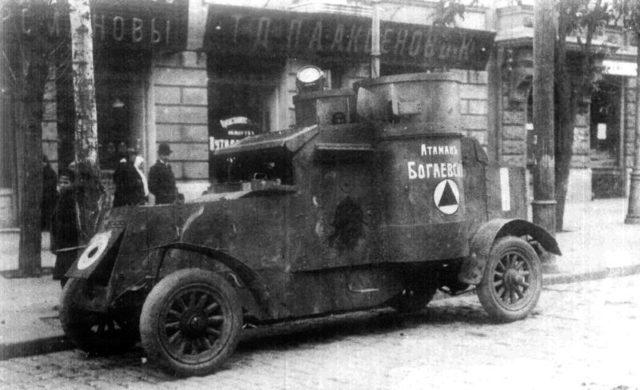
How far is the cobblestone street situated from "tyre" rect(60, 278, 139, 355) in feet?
0.39

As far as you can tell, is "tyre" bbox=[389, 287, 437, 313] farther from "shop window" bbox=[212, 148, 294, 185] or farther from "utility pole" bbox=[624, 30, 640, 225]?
"utility pole" bbox=[624, 30, 640, 225]

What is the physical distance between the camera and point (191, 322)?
260 inches

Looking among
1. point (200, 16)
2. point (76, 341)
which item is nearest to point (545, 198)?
point (76, 341)

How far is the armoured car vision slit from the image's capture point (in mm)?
6750

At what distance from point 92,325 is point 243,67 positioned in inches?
516

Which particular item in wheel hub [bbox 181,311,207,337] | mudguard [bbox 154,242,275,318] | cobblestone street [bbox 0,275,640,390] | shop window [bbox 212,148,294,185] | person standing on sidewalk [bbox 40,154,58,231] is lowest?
cobblestone street [bbox 0,275,640,390]

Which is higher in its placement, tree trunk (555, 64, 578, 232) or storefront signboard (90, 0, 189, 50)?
storefront signboard (90, 0, 189, 50)

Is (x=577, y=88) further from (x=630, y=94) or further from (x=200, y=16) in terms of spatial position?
(x=630, y=94)

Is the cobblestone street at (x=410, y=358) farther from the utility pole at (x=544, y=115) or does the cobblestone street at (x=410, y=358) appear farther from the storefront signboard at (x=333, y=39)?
the storefront signboard at (x=333, y=39)

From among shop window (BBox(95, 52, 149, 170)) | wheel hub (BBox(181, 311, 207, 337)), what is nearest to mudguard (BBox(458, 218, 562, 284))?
wheel hub (BBox(181, 311, 207, 337))

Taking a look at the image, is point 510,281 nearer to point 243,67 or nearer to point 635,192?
point 635,192

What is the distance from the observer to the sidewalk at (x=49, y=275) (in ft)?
26.1

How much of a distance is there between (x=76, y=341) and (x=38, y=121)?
5324 mm

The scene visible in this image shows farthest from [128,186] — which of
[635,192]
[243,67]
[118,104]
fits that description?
[635,192]
